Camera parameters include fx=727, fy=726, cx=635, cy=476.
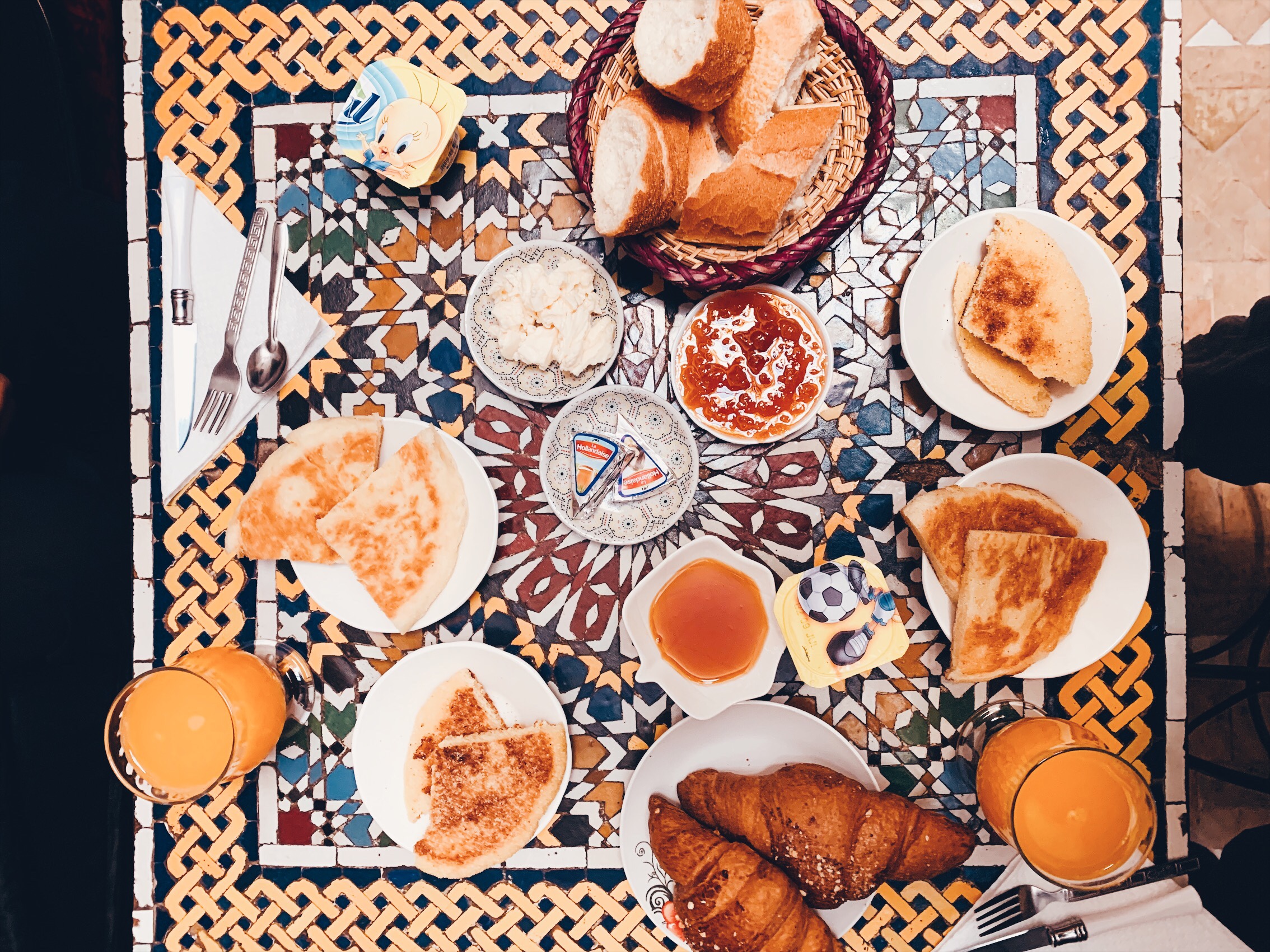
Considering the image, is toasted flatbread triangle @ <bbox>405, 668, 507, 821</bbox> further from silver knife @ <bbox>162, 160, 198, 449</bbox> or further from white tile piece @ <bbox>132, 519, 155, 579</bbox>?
silver knife @ <bbox>162, 160, 198, 449</bbox>

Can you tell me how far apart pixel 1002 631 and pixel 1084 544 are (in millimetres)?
246

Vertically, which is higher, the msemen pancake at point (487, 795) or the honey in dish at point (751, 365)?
the honey in dish at point (751, 365)

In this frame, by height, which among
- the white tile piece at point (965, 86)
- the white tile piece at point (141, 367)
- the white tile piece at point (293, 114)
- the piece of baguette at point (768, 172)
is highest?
the white tile piece at point (965, 86)

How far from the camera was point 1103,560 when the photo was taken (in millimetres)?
1529

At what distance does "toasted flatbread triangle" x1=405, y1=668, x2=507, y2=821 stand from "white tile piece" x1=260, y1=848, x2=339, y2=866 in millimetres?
272

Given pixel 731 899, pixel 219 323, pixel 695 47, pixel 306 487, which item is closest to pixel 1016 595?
pixel 731 899

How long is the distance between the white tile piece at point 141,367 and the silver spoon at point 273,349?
26cm

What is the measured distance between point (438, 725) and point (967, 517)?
4.06 feet

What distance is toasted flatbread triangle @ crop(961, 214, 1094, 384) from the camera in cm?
149

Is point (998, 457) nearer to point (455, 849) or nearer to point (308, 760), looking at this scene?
point (455, 849)

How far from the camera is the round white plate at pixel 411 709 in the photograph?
1583 mm

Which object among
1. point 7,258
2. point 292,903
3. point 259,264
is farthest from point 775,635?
point 7,258

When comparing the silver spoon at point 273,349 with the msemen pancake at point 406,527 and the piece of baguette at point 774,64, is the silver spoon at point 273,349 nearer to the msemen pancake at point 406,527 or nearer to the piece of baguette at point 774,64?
the msemen pancake at point 406,527

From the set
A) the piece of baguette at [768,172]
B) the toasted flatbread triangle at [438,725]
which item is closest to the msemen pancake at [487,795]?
the toasted flatbread triangle at [438,725]
